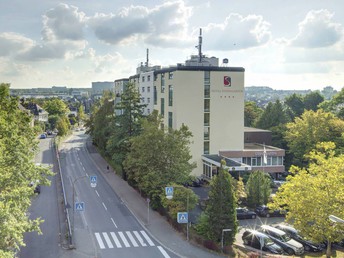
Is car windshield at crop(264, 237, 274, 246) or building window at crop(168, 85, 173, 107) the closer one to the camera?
car windshield at crop(264, 237, 274, 246)

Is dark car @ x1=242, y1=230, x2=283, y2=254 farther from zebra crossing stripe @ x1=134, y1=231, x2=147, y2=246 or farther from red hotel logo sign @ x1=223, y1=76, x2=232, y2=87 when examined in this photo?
red hotel logo sign @ x1=223, y1=76, x2=232, y2=87

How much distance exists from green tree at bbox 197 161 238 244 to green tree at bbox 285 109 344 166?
32.4 metres

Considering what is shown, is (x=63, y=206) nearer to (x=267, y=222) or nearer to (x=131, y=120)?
(x=131, y=120)

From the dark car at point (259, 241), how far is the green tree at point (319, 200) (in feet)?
13.2

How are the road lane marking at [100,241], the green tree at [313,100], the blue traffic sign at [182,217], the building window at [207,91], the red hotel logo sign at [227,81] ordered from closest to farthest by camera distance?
the blue traffic sign at [182,217] → the road lane marking at [100,241] → the building window at [207,91] → the red hotel logo sign at [227,81] → the green tree at [313,100]

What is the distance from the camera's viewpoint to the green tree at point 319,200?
27.7 metres

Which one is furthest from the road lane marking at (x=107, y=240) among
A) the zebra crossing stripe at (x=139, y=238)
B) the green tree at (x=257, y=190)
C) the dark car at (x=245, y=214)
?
the green tree at (x=257, y=190)

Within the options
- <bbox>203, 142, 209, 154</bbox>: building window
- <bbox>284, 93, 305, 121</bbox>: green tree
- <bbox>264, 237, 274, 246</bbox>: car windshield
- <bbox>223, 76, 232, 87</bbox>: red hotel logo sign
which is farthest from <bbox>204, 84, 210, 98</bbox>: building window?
<bbox>284, 93, 305, 121</bbox>: green tree

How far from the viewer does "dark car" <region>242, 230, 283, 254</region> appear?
1276 inches

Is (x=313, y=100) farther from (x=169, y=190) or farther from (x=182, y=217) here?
(x=182, y=217)

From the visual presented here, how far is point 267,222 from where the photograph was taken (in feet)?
133

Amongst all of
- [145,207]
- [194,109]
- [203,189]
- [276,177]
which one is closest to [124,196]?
[145,207]

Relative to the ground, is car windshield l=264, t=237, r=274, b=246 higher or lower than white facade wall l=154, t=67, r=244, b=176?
lower

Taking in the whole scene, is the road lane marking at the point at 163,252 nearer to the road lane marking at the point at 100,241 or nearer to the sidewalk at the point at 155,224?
the sidewalk at the point at 155,224
